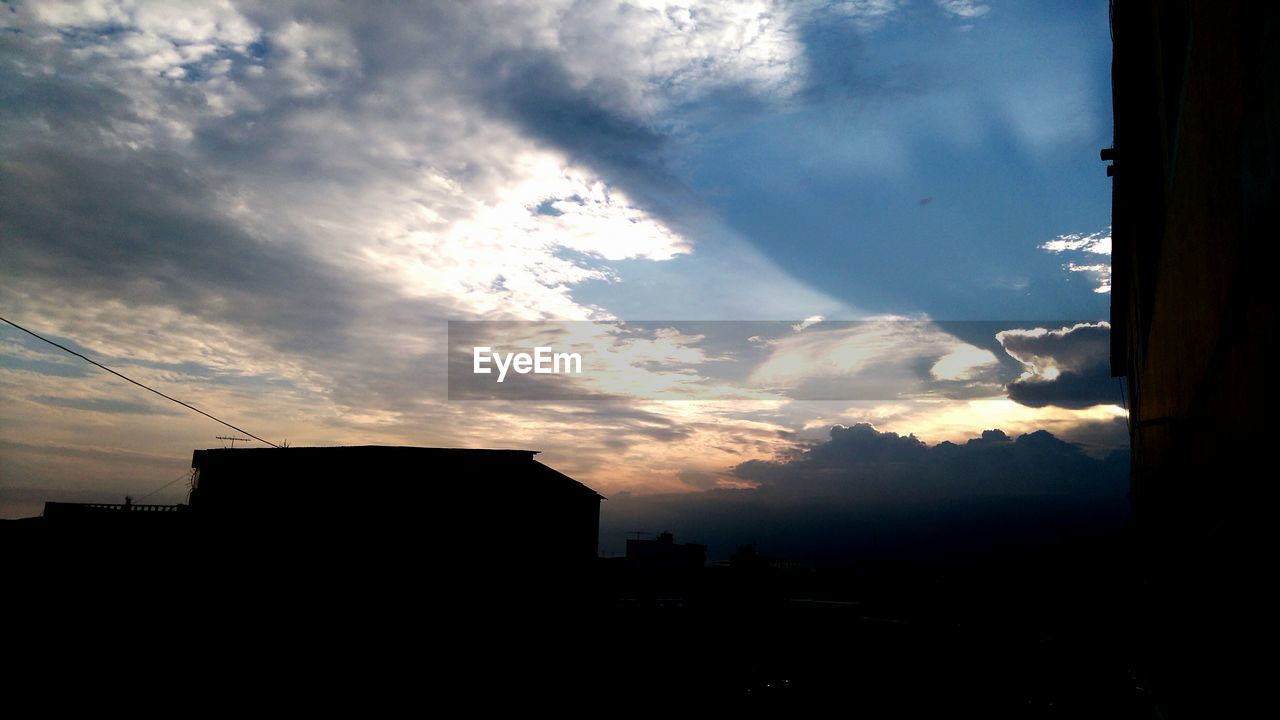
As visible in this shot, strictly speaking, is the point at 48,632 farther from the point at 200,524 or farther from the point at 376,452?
the point at 376,452

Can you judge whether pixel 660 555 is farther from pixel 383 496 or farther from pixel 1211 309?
pixel 1211 309

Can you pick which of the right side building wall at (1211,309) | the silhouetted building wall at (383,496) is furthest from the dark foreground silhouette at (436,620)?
the right side building wall at (1211,309)

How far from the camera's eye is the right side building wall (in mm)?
1750

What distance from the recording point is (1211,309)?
2.79m

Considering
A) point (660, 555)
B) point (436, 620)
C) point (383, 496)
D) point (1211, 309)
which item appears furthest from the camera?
point (660, 555)

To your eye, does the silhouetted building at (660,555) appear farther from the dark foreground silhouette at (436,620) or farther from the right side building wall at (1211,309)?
the right side building wall at (1211,309)

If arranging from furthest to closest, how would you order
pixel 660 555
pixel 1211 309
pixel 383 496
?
pixel 660 555
pixel 383 496
pixel 1211 309

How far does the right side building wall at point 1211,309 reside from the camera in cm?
175

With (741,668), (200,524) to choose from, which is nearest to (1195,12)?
(741,668)

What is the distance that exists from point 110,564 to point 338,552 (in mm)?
5726

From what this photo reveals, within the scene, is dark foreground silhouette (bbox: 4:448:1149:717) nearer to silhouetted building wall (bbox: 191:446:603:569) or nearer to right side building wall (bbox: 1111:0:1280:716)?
silhouetted building wall (bbox: 191:446:603:569)

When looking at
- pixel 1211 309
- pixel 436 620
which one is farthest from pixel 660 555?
pixel 1211 309

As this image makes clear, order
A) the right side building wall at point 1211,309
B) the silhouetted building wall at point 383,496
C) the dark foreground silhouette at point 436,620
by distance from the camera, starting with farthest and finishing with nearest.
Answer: the silhouetted building wall at point 383,496, the dark foreground silhouette at point 436,620, the right side building wall at point 1211,309

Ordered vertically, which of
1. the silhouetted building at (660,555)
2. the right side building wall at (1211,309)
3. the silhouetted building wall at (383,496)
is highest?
the right side building wall at (1211,309)
